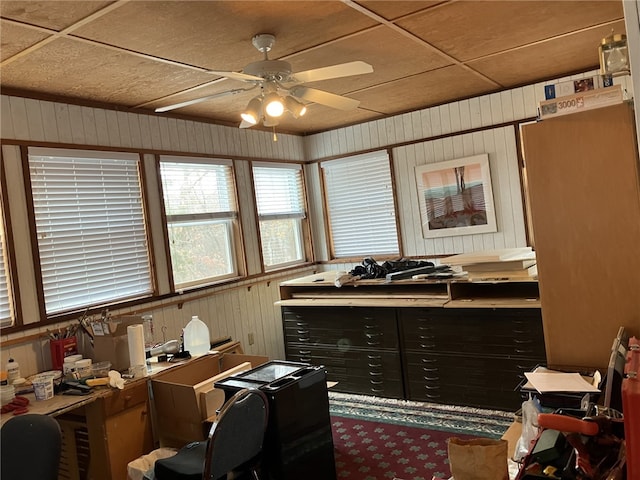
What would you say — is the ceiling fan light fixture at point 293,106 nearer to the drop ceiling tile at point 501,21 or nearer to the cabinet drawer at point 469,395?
the drop ceiling tile at point 501,21

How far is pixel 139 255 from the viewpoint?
401 cm

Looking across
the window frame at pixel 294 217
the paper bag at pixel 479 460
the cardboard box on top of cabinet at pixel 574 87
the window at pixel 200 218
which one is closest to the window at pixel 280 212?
the window frame at pixel 294 217

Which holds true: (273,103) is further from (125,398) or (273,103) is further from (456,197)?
(456,197)

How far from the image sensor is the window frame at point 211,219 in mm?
4211

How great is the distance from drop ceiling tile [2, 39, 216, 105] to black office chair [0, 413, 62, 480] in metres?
1.87

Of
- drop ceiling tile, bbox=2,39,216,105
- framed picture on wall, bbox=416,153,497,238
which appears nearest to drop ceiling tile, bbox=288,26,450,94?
drop ceiling tile, bbox=2,39,216,105

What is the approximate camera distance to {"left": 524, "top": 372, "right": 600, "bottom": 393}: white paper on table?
1882 millimetres

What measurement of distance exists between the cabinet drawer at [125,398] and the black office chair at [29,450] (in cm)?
83

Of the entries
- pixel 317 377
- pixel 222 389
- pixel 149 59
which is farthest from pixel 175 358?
pixel 149 59

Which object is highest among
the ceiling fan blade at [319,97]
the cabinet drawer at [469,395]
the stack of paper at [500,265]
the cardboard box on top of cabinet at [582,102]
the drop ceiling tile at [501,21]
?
the drop ceiling tile at [501,21]

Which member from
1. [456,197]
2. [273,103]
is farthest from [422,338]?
[273,103]

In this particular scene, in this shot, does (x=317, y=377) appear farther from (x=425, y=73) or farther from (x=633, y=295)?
(x=425, y=73)

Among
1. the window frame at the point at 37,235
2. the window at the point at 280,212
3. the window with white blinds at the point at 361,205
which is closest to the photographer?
the window frame at the point at 37,235

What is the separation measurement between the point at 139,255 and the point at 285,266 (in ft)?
5.91
